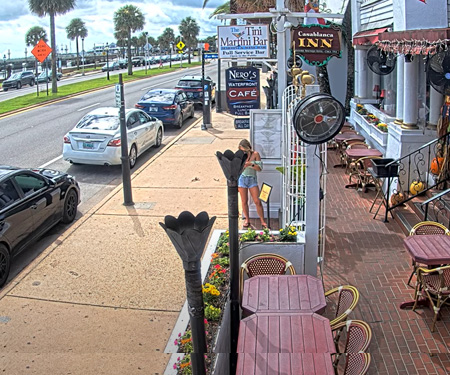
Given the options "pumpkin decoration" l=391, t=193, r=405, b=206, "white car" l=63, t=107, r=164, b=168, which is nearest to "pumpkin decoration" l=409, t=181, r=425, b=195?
"pumpkin decoration" l=391, t=193, r=405, b=206

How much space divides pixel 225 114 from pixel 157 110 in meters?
4.88

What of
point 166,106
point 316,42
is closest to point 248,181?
point 316,42

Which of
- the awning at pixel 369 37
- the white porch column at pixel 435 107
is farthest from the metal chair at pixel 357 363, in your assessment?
the awning at pixel 369 37

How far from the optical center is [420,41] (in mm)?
9172

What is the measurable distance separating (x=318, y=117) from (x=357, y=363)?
8.11ft

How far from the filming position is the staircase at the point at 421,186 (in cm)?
926

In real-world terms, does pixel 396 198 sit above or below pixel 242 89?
below

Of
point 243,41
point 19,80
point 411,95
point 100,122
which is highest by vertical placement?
point 19,80

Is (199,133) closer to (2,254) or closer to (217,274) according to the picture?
(2,254)

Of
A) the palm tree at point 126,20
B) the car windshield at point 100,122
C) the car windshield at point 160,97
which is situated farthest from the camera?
the palm tree at point 126,20

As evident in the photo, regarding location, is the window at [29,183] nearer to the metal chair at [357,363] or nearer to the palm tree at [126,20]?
the metal chair at [357,363]

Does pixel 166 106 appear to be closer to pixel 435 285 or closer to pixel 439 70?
pixel 439 70

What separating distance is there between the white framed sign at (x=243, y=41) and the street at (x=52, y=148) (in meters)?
4.46

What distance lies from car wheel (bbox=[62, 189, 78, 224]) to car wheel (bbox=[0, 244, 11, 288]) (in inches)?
92.7
